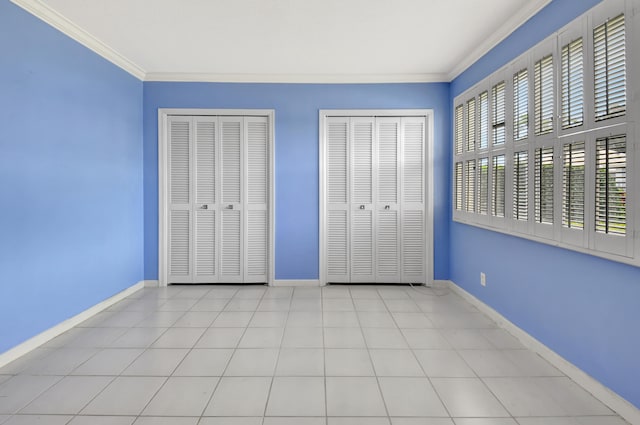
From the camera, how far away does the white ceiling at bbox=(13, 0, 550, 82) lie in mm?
2908

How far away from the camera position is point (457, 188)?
436 centimetres

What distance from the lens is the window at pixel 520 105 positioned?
9.45ft

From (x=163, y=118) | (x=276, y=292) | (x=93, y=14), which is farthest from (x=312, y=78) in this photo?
(x=276, y=292)

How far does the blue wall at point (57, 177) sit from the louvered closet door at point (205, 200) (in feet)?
2.51

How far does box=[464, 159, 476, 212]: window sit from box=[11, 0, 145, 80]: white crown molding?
153 inches

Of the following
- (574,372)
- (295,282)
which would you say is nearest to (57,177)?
→ (295,282)

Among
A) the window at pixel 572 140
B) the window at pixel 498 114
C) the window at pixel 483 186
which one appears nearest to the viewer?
the window at pixel 572 140

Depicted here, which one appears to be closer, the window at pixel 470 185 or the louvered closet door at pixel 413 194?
the window at pixel 470 185

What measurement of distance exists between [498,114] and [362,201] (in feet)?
6.11

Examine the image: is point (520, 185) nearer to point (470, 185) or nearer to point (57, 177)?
point (470, 185)

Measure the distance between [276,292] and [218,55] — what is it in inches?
106

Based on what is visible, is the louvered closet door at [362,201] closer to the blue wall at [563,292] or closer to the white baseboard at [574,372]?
the blue wall at [563,292]

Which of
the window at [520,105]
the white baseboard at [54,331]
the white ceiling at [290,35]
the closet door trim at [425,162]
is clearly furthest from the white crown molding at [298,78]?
the white baseboard at [54,331]

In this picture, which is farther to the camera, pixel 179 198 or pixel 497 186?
pixel 179 198
